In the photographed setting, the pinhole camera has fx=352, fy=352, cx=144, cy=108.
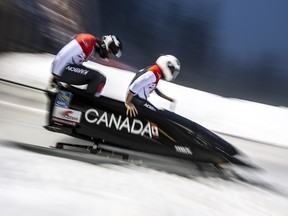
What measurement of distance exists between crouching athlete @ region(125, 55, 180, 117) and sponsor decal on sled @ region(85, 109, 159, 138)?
7 centimetres

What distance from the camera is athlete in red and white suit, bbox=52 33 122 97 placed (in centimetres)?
276

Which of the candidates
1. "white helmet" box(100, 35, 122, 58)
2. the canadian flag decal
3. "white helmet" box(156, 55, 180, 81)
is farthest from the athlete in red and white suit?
the canadian flag decal

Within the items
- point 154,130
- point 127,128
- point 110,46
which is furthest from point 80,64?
point 154,130

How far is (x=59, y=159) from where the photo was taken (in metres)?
2.46

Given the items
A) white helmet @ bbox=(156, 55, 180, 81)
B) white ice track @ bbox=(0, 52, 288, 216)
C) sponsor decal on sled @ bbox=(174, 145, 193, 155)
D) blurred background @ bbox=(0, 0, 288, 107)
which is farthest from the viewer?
blurred background @ bbox=(0, 0, 288, 107)

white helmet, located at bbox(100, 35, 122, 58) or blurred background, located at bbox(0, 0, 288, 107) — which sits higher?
blurred background, located at bbox(0, 0, 288, 107)

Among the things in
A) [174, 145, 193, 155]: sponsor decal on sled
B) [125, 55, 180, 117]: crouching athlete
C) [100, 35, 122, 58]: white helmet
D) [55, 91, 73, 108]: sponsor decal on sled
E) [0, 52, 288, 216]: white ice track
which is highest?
[100, 35, 122, 58]: white helmet

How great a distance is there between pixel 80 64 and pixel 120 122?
57cm

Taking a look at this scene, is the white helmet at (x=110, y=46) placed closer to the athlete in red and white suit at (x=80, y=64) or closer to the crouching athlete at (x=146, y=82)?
the athlete in red and white suit at (x=80, y=64)

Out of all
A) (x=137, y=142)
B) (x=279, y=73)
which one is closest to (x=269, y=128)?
(x=279, y=73)

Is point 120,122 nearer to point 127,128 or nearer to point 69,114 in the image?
point 127,128

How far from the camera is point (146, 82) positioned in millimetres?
2863

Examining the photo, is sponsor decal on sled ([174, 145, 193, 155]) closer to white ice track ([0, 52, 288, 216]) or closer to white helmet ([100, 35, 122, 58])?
white ice track ([0, 52, 288, 216])

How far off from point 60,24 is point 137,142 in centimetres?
341
